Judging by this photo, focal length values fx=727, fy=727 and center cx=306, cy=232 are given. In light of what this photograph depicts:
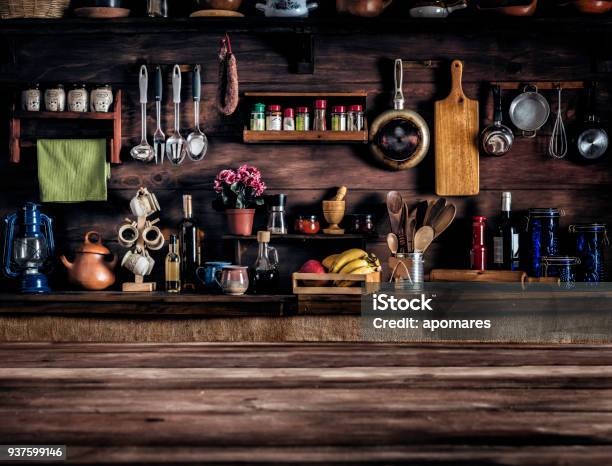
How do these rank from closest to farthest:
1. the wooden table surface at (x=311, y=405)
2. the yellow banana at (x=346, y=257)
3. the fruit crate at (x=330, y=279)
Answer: the wooden table surface at (x=311, y=405), the fruit crate at (x=330, y=279), the yellow banana at (x=346, y=257)

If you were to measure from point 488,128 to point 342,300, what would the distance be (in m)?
1.07

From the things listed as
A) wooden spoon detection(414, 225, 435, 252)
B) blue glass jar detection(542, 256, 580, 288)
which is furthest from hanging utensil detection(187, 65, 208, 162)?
blue glass jar detection(542, 256, 580, 288)

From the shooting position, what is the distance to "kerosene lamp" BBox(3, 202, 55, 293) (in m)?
3.08

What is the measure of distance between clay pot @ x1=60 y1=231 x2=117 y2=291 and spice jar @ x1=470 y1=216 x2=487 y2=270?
1.60 m

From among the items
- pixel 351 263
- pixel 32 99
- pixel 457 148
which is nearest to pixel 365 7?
pixel 457 148

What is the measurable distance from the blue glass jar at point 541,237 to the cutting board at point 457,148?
302mm

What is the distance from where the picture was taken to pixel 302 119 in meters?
3.26

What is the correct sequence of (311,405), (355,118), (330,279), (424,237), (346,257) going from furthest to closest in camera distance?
1. (355,118)
2. (424,237)
3. (346,257)
4. (330,279)
5. (311,405)

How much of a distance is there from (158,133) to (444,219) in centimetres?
134

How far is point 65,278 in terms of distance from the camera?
3.31 metres

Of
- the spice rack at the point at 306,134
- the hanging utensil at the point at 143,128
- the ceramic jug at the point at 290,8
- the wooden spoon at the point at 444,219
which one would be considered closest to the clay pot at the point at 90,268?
the hanging utensil at the point at 143,128

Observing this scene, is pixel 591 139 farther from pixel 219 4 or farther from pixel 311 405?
pixel 311 405

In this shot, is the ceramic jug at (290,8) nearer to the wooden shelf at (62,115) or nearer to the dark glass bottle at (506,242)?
the wooden shelf at (62,115)

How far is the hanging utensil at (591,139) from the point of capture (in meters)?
3.27
